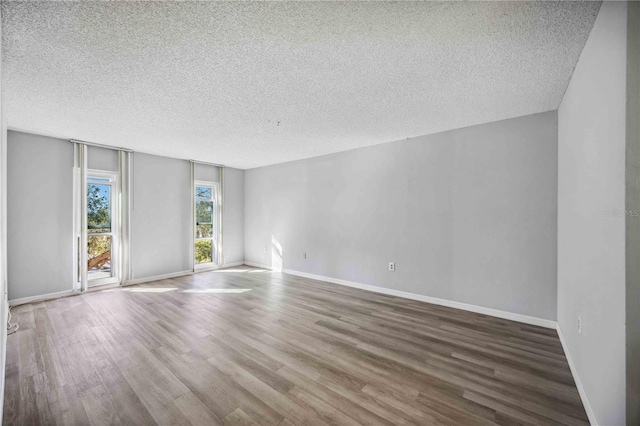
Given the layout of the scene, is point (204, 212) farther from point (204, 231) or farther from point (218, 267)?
point (218, 267)

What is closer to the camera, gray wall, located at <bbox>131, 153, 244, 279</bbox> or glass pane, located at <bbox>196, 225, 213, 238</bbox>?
gray wall, located at <bbox>131, 153, 244, 279</bbox>

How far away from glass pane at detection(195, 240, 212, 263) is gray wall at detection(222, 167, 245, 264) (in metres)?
0.38

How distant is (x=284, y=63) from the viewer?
82.5 inches

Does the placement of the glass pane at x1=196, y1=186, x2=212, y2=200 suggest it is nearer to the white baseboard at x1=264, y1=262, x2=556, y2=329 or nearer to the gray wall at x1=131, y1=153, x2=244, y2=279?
the gray wall at x1=131, y1=153, x2=244, y2=279

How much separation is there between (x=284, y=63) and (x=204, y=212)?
16.7ft

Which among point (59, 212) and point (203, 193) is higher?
point (203, 193)

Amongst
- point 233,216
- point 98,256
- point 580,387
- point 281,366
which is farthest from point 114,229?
point 580,387

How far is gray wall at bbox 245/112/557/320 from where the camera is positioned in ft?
10.2

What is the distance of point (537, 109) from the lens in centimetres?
300

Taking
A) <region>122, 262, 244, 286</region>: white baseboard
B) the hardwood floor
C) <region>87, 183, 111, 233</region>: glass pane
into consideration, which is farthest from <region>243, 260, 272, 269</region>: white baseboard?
<region>87, 183, 111, 233</region>: glass pane

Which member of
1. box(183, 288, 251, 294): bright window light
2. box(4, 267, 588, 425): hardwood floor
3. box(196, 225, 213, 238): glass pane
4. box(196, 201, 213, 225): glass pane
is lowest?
box(183, 288, 251, 294): bright window light

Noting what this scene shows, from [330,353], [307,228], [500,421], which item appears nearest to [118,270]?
[307,228]

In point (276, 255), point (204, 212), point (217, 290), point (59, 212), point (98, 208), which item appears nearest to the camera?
point (59, 212)

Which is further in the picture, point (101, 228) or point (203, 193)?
point (203, 193)
